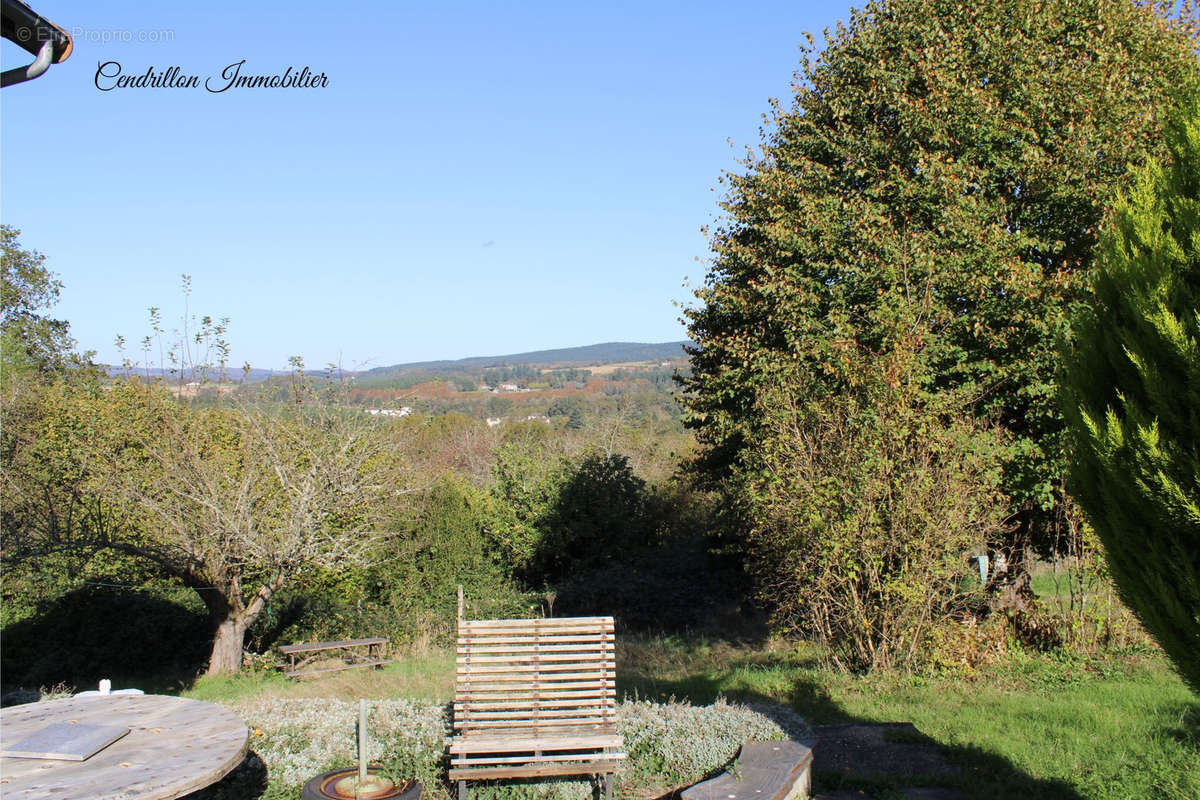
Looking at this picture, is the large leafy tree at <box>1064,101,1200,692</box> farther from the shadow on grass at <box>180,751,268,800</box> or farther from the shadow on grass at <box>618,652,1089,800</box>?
the shadow on grass at <box>180,751,268,800</box>

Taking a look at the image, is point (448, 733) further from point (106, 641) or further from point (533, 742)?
point (106, 641)

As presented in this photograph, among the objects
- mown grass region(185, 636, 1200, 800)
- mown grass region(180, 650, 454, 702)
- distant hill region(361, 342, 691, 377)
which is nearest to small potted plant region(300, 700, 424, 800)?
mown grass region(185, 636, 1200, 800)

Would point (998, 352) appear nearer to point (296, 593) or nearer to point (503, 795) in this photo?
point (503, 795)

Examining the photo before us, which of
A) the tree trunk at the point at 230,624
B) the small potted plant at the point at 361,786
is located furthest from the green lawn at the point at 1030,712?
the tree trunk at the point at 230,624

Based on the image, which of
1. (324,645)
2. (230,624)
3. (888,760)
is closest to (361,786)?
(888,760)

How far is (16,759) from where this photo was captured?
450cm

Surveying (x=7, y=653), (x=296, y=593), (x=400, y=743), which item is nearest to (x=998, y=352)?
(x=400, y=743)

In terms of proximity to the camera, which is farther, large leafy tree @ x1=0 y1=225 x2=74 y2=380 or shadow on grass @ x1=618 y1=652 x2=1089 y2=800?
large leafy tree @ x1=0 y1=225 x2=74 y2=380

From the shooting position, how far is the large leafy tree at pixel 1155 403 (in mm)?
3412

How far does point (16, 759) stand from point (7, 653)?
503 inches

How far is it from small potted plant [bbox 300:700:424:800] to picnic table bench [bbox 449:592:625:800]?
1.53ft

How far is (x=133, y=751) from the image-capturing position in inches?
183

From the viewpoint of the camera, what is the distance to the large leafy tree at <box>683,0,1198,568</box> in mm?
10820

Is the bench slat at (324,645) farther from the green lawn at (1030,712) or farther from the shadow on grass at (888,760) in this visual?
the shadow on grass at (888,760)
